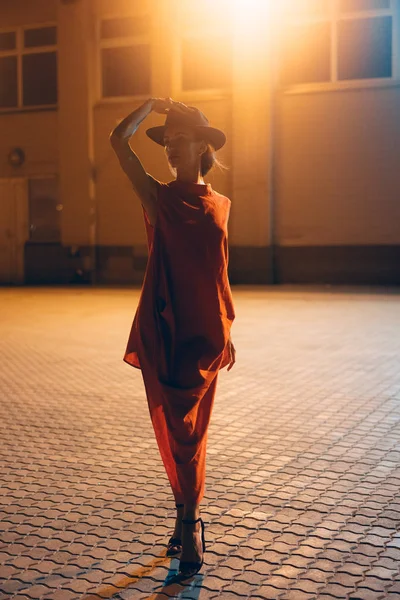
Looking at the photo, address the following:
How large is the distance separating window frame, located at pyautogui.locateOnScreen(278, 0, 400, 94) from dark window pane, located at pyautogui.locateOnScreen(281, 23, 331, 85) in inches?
4.6

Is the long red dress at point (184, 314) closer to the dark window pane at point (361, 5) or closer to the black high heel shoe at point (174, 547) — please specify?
the black high heel shoe at point (174, 547)

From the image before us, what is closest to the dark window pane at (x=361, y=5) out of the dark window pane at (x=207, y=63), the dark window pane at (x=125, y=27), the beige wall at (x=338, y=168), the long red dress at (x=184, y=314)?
the beige wall at (x=338, y=168)

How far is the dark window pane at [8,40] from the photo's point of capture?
71.8 ft

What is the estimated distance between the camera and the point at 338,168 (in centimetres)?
1891

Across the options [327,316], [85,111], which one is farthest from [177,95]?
[327,316]

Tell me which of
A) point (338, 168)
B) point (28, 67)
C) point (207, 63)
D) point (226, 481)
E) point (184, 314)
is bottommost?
point (226, 481)

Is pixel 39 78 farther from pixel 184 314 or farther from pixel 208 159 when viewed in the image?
pixel 184 314

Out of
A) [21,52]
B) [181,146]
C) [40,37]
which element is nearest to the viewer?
[181,146]

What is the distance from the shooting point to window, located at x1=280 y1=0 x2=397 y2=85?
18.6 m

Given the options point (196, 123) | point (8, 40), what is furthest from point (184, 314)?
point (8, 40)

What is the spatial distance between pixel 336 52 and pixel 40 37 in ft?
26.4

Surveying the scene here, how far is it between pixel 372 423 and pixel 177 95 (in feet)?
52.5

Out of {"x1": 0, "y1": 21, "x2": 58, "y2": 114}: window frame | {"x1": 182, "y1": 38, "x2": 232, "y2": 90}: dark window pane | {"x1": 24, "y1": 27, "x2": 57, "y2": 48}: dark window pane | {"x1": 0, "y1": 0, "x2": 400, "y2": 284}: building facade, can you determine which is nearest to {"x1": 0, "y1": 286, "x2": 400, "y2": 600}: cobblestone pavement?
{"x1": 0, "y1": 0, "x2": 400, "y2": 284}: building facade

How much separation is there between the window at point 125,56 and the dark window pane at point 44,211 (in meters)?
2.90
